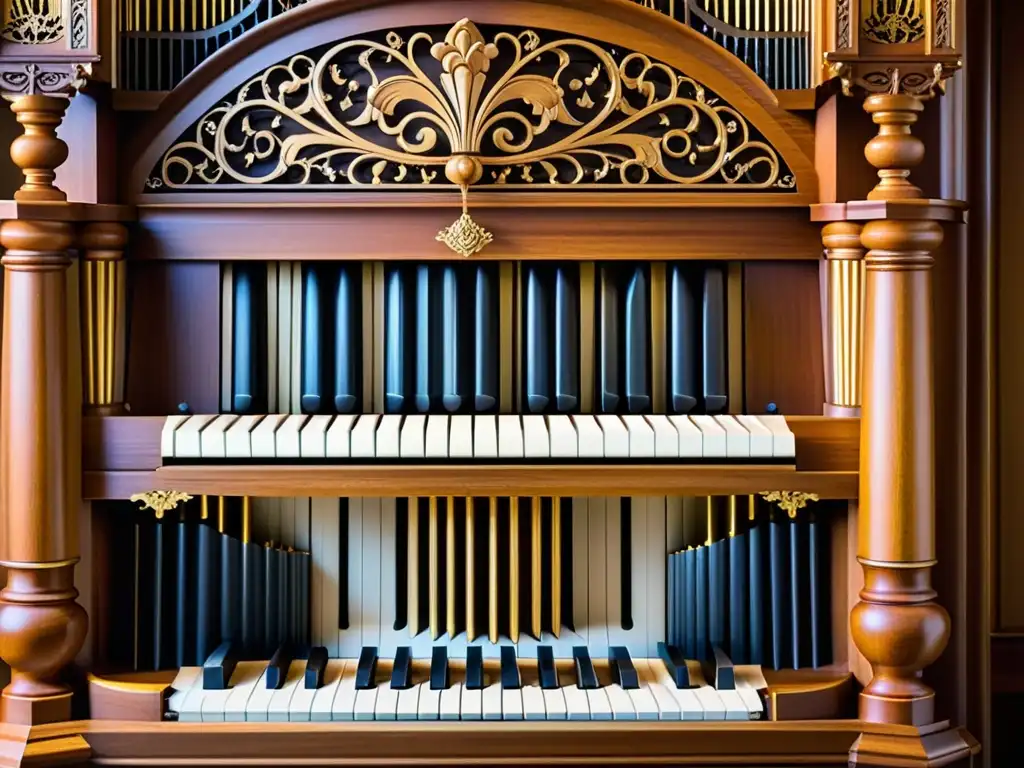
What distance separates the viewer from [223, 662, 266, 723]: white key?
2.03m

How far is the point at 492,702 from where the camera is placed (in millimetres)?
2059

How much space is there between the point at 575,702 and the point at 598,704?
0.04m

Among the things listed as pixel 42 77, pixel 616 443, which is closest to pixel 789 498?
pixel 616 443

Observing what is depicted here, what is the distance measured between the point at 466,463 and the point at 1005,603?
1.17 m

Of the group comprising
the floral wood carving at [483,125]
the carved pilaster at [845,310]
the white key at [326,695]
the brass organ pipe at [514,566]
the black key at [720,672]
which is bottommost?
the white key at [326,695]

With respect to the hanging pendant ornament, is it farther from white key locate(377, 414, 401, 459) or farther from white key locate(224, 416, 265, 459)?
white key locate(224, 416, 265, 459)

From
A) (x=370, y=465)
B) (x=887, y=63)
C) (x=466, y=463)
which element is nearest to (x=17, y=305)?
(x=370, y=465)

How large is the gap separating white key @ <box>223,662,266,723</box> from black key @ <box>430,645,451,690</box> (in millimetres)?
280

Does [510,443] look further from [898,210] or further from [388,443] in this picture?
[898,210]

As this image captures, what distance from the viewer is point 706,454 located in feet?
6.79

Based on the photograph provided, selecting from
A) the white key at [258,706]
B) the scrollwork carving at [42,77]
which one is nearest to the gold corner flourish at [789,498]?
the white key at [258,706]

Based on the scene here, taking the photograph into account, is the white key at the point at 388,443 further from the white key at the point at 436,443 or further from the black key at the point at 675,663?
the black key at the point at 675,663

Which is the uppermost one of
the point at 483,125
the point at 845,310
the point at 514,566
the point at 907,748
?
the point at 483,125

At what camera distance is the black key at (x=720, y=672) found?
2.09 metres
